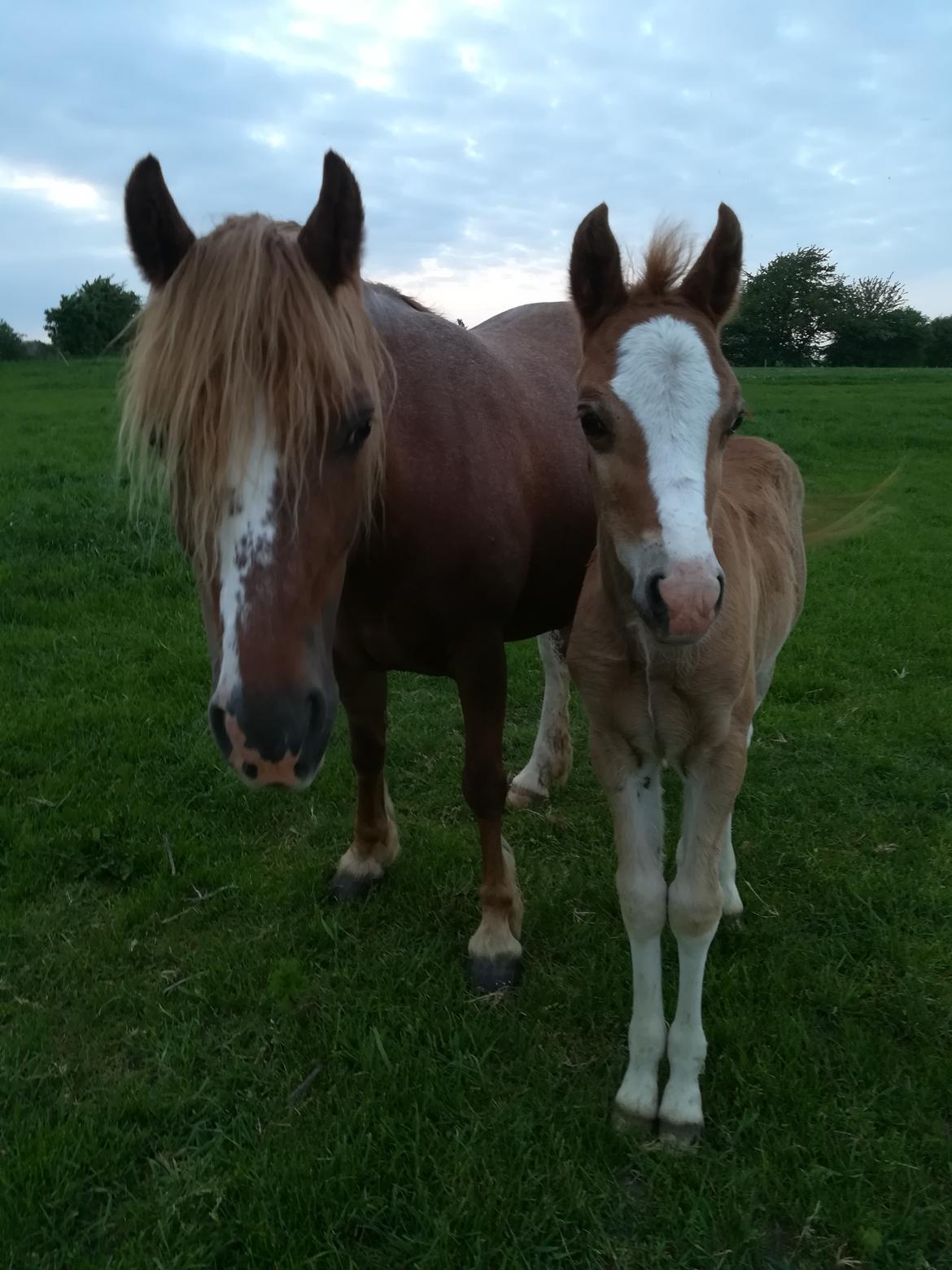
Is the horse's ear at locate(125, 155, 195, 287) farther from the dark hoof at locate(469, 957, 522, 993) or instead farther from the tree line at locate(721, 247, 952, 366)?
the tree line at locate(721, 247, 952, 366)

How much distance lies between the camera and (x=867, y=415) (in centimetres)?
1489

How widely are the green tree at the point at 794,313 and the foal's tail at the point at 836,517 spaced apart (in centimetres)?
2697

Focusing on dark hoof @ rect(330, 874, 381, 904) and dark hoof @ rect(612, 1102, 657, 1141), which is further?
dark hoof @ rect(330, 874, 381, 904)

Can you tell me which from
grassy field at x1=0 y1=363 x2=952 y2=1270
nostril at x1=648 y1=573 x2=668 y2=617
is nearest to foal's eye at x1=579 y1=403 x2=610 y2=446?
nostril at x1=648 y1=573 x2=668 y2=617

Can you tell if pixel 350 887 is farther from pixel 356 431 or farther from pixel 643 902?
pixel 356 431

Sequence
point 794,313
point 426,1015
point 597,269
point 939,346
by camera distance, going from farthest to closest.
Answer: point 939,346 → point 794,313 → point 426,1015 → point 597,269

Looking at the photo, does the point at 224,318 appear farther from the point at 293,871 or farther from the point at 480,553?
the point at 293,871

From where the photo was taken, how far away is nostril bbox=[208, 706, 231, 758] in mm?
1597

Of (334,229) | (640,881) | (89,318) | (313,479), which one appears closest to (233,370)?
(313,479)

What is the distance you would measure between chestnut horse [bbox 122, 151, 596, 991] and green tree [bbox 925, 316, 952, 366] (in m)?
44.2

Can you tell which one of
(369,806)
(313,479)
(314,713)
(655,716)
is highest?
(313,479)

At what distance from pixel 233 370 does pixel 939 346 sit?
4692cm

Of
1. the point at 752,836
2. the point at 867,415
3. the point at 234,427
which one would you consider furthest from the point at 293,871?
the point at 867,415

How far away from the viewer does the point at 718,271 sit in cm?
218
